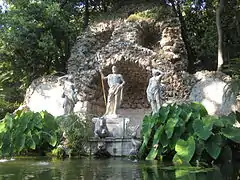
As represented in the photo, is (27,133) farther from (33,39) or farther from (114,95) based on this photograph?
(33,39)

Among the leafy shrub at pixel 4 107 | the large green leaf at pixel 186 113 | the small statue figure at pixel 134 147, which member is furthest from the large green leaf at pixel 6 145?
the leafy shrub at pixel 4 107

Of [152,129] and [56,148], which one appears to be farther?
[56,148]

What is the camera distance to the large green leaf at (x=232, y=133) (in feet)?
26.3

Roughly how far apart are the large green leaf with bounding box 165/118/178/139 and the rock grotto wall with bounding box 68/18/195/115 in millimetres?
6243

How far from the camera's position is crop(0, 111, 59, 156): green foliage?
10953 mm

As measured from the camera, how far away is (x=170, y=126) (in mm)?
8633

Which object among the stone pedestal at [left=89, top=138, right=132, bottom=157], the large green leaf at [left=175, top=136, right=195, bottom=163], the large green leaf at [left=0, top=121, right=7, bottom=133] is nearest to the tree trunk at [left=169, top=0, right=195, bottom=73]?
the stone pedestal at [left=89, top=138, right=132, bottom=157]

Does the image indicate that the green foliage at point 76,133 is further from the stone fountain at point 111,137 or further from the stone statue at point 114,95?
the stone statue at point 114,95

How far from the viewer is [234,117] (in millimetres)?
8711

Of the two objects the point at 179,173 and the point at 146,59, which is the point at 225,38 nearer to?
the point at 146,59

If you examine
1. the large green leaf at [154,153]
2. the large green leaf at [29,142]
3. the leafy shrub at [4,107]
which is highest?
the leafy shrub at [4,107]

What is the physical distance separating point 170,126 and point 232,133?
1.33m

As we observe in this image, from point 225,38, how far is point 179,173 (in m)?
12.4

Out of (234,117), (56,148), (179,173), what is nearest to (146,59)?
(56,148)
